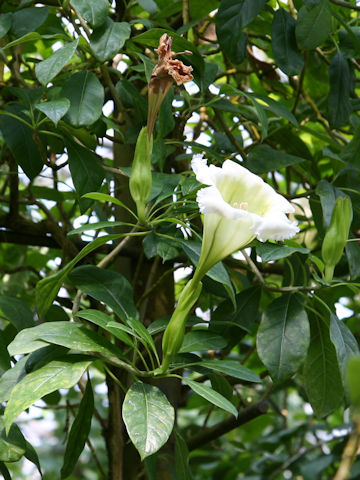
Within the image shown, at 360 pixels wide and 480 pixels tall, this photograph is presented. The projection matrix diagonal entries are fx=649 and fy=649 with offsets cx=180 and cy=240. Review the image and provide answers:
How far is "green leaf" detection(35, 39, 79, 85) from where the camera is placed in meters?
0.72

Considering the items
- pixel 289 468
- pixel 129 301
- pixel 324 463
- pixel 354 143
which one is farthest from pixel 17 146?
pixel 289 468

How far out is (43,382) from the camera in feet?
2.02

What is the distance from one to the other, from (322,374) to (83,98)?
1.52 feet

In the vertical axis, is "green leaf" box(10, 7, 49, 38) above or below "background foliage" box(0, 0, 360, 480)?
above

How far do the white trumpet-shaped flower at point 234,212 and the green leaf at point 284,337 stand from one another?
0.21 m

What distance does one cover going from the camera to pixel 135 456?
0.97m

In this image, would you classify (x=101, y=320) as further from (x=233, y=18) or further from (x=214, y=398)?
(x=233, y=18)

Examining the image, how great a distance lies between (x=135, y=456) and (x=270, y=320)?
326 millimetres

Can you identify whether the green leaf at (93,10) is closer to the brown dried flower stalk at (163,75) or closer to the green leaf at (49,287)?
the brown dried flower stalk at (163,75)

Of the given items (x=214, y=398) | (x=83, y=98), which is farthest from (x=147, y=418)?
(x=83, y=98)

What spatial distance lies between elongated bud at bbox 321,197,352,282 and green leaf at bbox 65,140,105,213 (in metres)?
0.29

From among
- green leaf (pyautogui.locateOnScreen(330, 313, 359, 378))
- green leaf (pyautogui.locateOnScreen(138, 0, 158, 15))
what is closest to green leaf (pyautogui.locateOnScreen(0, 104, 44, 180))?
green leaf (pyautogui.locateOnScreen(138, 0, 158, 15))

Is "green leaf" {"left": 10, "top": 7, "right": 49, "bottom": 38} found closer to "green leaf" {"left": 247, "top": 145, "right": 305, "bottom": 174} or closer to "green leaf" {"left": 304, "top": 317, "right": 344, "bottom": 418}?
"green leaf" {"left": 247, "top": 145, "right": 305, "bottom": 174}

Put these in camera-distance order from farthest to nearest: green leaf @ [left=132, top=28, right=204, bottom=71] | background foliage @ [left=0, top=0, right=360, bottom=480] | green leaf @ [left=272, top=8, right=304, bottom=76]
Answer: green leaf @ [left=272, top=8, right=304, bottom=76] → green leaf @ [left=132, top=28, right=204, bottom=71] → background foliage @ [left=0, top=0, right=360, bottom=480]
